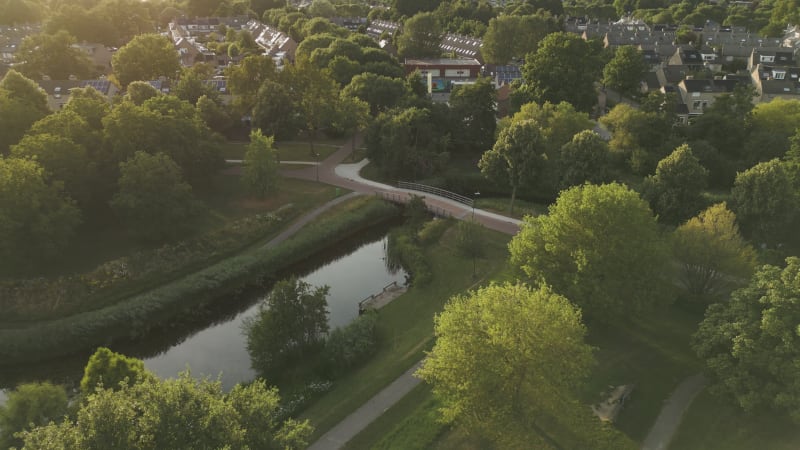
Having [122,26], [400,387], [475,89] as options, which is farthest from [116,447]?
[122,26]

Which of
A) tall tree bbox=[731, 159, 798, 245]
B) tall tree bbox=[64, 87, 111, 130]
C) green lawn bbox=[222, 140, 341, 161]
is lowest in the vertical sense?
green lawn bbox=[222, 140, 341, 161]

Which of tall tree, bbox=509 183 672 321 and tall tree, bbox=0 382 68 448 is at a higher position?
tall tree, bbox=509 183 672 321

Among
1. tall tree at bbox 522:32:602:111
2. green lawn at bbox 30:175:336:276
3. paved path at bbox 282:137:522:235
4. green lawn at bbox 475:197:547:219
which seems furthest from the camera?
tall tree at bbox 522:32:602:111

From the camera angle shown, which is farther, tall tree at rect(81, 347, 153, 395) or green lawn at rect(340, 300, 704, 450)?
green lawn at rect(340, 300, 704, 450)

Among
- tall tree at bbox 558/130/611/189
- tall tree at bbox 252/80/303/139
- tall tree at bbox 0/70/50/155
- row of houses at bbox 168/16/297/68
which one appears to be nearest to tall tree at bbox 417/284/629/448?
tall tree at bbox 558/130/611/189

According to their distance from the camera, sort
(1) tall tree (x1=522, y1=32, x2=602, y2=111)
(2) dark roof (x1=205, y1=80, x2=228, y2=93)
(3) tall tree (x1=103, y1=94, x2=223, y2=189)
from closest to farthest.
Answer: (3) tall tree (x1=103, y1=94, x2=223, y2=189) → (1) tall tree (x1=522, y1=32, x2=602, y2=111) → (2) dark roof (x1=205, y1=80, x2=228, y2=93)

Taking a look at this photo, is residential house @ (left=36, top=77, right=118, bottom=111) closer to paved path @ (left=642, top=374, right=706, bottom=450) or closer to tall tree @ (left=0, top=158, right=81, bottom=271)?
tall tree @ (left=0, top=158, right=81, bottom=271)
